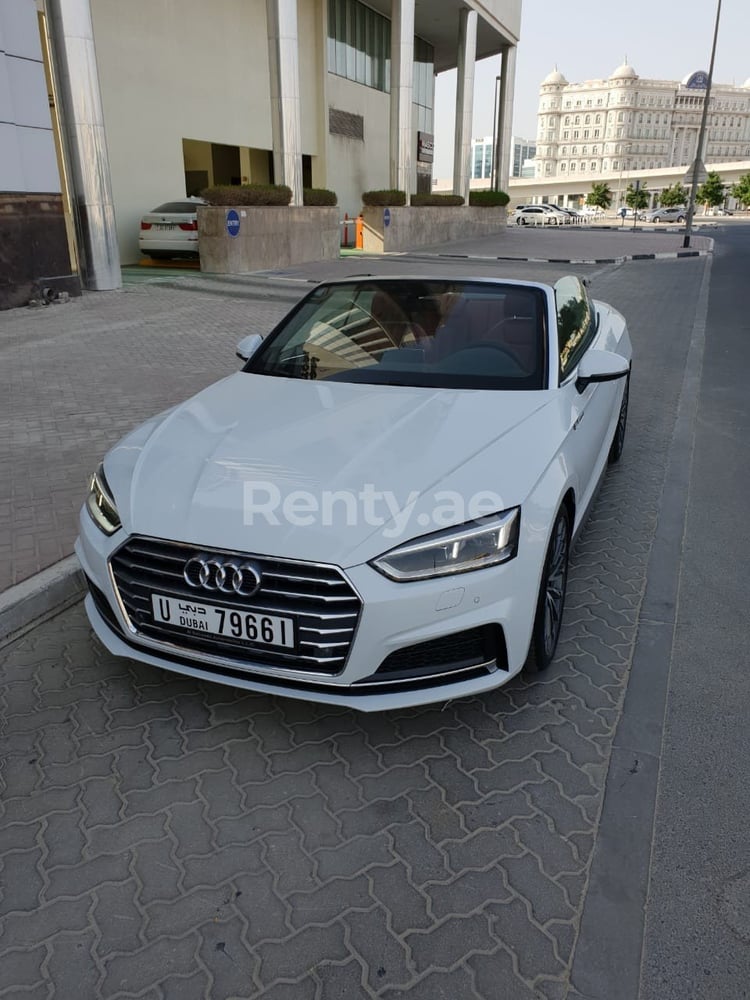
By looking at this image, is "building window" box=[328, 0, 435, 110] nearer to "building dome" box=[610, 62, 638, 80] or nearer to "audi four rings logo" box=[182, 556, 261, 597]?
"audi four rings logo" box=[182, 556, 261, 597]

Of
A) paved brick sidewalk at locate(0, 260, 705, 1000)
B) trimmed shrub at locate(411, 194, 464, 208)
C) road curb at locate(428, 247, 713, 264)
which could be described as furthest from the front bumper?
trimmed shrub at locate(411, 194, 464, 208)

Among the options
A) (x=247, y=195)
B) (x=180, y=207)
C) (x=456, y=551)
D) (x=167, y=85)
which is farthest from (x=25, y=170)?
(x=456, y=551)

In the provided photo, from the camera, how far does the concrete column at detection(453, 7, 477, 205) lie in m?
31.6

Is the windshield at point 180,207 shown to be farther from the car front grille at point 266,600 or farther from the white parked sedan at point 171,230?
the car front grille at point 266,600

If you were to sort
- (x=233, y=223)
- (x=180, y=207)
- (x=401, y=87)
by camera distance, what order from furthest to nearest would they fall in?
(x=401, y=87) < (x=180, y=207) < (x=233, y=223)

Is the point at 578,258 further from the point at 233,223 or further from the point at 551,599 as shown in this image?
the point at 551,599

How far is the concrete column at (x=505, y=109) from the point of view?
37312mm

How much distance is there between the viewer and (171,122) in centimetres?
2130

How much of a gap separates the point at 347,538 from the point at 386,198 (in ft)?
86.5

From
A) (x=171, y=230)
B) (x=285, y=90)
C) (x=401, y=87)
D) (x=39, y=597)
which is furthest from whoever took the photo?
(x=401, y=87)

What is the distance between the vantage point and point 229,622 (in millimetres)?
2658

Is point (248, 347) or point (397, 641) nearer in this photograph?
point (397, 641)

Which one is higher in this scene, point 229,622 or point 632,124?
point 632,124

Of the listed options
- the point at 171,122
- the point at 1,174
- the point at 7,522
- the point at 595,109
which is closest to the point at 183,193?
the point at 171,122
